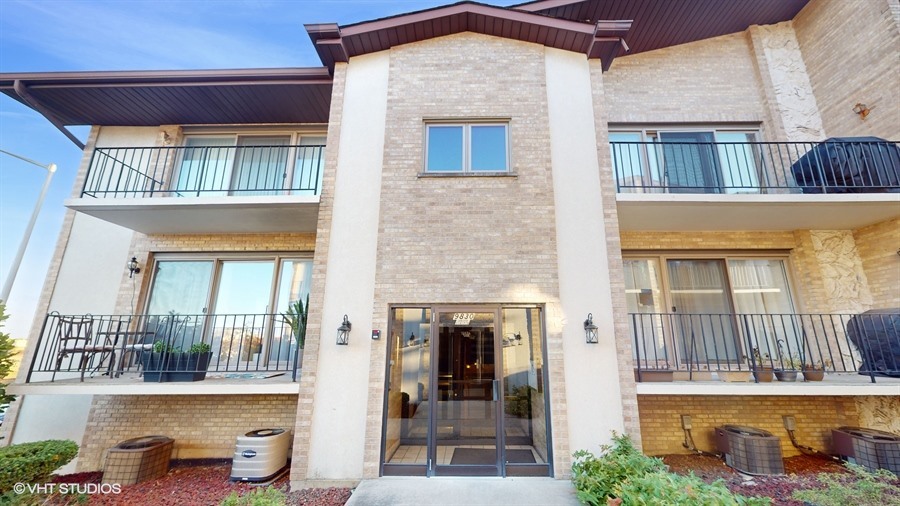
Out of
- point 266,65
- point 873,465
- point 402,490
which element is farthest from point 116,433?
point 873,465

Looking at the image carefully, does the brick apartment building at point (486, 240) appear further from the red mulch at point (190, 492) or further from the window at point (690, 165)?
the red mulch at point (190, 492)

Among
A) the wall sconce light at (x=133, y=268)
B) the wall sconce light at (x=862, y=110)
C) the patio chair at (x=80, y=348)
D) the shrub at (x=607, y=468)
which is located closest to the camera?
the shrub at (x=607, y=468)

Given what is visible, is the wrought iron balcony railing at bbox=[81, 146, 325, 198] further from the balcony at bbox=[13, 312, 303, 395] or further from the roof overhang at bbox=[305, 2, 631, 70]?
the balcony at bbox=[13, 312, 303, 395]

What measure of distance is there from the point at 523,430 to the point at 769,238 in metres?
6.45

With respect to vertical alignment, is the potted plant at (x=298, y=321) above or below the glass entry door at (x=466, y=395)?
above

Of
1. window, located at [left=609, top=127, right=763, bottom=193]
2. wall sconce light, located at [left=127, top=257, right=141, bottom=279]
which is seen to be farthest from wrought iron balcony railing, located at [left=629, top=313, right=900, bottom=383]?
wall sconce light, located at [left=127, top=257, right=141, bottom=279]

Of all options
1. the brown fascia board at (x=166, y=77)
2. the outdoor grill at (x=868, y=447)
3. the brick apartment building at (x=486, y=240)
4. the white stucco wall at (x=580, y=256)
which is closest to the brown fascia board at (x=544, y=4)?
the brick apartment building at (x=486, y=240)

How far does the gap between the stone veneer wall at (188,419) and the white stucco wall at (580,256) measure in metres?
5.07

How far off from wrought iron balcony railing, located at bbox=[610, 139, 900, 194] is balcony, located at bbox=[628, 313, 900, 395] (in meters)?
2.44

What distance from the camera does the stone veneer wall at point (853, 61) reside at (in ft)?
21.8

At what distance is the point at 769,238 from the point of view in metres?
7.23

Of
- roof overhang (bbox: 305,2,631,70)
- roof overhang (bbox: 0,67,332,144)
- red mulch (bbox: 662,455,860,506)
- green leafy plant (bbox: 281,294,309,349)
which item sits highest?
roof overhang (bbox: 305,2,631,70)

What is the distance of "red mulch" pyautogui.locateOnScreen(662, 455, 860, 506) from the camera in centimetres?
484

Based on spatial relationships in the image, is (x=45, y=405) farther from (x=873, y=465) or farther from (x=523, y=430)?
(x=873, y=465)
